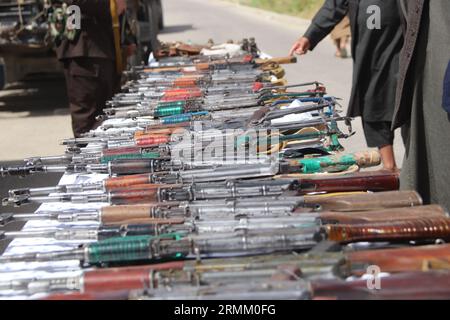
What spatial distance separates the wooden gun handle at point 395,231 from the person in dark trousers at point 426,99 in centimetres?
54

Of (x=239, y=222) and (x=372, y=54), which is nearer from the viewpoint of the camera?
(x=239, y=222)

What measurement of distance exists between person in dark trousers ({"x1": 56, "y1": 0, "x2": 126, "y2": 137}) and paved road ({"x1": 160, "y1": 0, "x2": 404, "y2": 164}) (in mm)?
2516

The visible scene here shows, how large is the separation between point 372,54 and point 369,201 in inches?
73.0

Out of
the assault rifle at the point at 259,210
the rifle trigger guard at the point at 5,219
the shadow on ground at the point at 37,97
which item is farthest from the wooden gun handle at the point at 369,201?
the shadow on ground at the point at 37,97

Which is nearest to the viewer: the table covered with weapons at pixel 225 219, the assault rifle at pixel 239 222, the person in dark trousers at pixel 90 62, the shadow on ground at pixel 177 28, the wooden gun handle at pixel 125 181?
the table covered with weapons at pixel 225 219

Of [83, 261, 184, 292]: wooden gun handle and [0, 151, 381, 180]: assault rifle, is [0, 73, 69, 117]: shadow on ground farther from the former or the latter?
[83, 261, 184, 292]: wooden gun handle

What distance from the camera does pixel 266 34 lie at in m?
16.2

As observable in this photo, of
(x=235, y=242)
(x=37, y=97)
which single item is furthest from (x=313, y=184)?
(x=37, y=97)

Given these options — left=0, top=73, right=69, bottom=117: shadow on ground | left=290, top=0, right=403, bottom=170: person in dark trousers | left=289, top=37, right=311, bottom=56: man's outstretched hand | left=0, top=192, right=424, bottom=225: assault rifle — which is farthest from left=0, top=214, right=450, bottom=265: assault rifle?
left=0, top=73, right=69, bottom=117: shadow on ground

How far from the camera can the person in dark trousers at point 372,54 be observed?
3.54m

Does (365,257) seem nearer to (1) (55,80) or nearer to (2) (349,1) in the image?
(2) (349,1)

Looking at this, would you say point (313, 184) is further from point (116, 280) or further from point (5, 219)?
point (5, 219)

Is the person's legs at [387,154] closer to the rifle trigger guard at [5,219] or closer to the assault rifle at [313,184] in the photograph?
the assault rifle at [313,184]
